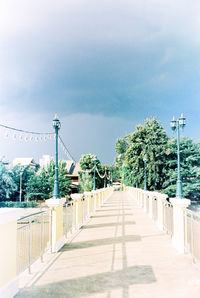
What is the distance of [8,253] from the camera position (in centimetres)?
397

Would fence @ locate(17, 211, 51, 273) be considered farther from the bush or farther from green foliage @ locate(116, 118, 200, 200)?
the bush

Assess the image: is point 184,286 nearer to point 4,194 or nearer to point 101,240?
point 101,240

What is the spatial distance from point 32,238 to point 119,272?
73.2 inches

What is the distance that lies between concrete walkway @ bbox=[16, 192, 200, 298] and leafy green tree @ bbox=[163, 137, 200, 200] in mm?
31816

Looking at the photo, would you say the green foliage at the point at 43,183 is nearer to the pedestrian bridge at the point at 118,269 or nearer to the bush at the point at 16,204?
the bush at the point at 16,204

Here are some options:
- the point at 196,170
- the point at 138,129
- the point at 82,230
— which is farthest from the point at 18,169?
the point at 82,230

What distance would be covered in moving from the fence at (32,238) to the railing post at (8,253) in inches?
19.2

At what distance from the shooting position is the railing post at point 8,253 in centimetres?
380

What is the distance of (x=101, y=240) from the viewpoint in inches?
331

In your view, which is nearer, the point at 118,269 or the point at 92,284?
the point at 92,284

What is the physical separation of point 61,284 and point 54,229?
253cm

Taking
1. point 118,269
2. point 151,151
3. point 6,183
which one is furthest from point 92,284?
point 6,183

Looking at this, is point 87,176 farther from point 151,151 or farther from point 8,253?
point 8,253

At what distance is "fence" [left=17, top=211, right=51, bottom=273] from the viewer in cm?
484
